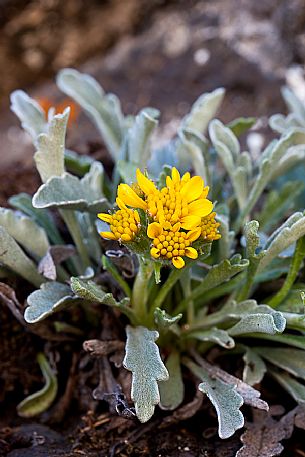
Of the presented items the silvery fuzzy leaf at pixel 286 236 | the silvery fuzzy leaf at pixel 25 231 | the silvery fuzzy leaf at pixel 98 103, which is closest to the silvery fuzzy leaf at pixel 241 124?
the silvery fuzzy leaf at pixel 98 103

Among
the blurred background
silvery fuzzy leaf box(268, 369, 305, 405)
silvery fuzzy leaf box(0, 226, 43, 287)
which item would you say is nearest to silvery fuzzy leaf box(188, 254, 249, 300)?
silvery fuzzy leaf box(268, 369, 305, 405)

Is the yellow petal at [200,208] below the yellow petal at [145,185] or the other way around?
below

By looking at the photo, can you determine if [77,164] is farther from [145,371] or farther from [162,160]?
[145,371]

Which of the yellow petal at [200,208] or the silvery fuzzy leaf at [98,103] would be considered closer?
the yellow petal at [200,208]

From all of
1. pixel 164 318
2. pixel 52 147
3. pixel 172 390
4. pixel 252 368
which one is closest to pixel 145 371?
pixel 164 318

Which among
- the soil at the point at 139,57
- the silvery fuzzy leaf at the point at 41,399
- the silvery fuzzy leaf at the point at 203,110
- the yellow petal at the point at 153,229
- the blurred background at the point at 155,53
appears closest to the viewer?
the yellow petal at the point at 153,229

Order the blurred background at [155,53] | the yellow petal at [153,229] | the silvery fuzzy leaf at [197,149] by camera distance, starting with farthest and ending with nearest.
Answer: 1. the blurred background at [155,53]
2. the silvery fuzzy leaf at [197,149]
3. the yellow petal at [153,229]

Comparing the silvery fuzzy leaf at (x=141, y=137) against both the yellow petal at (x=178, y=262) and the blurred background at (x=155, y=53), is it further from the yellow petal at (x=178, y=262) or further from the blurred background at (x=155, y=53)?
the blurred background at (x=155, y=53)

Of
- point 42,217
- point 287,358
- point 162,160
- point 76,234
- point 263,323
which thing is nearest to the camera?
point 263,323
